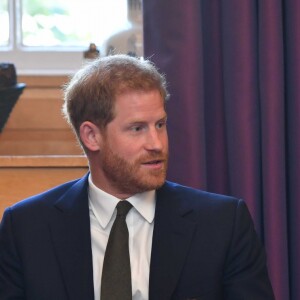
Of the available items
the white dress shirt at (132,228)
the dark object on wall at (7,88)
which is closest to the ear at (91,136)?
the white dress shirt at (132,228)

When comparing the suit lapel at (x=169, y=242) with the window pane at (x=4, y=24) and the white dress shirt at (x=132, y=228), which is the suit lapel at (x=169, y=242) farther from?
→ the window pane at (x=4, y=24)

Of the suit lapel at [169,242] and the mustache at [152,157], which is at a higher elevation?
the mustache at [152,157]

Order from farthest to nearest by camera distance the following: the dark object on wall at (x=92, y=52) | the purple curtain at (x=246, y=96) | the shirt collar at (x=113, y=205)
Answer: the dark object on wall at (x=92, y=52)
the purple curtain at (x=246, y=96)
the shirt collar at (x=113, y=205)

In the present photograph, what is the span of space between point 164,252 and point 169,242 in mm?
25

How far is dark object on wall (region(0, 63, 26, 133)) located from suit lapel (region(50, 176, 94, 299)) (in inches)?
14.5

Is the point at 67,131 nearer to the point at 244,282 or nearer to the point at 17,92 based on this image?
the point at 17,92

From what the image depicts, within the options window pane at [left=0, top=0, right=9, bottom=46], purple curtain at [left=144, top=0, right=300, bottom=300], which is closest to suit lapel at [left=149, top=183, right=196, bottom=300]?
purple curtain at [left=144, top=0, right=300, bottom=300]

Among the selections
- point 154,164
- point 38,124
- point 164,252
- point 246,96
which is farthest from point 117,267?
point 38,124

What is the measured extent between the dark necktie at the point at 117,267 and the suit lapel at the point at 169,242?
2.2 inches

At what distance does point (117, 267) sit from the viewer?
1.70 meters

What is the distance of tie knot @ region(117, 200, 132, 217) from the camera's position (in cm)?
176

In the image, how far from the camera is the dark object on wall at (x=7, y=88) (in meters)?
2.05

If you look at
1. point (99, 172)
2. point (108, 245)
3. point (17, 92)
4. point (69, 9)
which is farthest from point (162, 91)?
point (69, 9)

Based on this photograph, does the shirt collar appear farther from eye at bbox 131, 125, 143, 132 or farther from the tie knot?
eye at bbox 131, 125, 143, 132
